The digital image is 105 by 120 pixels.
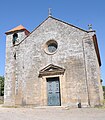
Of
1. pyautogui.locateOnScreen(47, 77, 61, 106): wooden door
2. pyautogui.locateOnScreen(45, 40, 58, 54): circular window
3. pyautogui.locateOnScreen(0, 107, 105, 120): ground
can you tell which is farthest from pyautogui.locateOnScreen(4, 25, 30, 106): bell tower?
pyautogui.locateOnScreen(0, 107, 105, 120): ground

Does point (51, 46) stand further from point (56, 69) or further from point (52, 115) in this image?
point (52, 115)

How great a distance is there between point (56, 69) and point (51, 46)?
2.80 meters

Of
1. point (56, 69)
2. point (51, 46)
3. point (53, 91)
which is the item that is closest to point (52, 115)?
point (53, 91)

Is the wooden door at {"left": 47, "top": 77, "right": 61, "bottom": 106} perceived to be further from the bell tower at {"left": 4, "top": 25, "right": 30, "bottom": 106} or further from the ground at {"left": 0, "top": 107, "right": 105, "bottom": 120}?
the ground at {"left": 0, "top": 107, "right": 105, "bottom": 120}

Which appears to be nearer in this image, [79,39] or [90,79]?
[90,79]

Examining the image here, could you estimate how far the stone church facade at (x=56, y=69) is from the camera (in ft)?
49.9

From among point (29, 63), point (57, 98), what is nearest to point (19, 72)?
point (29, 63)

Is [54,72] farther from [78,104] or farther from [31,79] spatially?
[78,104]

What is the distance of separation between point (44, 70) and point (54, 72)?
1.07 metres

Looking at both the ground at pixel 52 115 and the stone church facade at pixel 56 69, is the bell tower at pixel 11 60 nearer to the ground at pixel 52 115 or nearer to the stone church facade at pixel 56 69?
the stone church facade at pixel 56 69

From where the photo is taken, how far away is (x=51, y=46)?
17891mm

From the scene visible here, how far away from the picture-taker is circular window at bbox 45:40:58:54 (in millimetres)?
17531

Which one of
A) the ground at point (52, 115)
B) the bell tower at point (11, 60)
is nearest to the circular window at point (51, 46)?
the bell tower at point (11, 60)

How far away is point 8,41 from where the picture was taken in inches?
845
